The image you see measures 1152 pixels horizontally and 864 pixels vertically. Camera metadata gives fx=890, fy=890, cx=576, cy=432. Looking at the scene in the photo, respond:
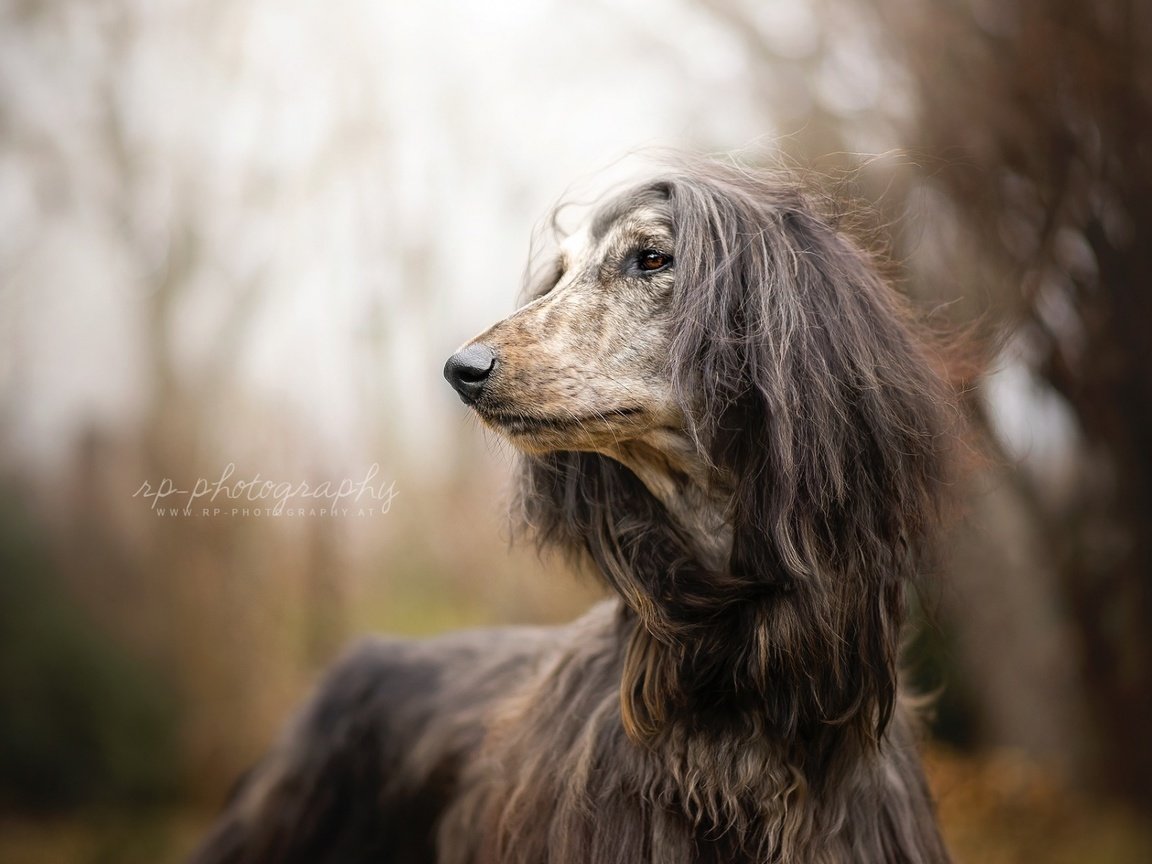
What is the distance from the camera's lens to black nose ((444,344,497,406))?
1.29 meters

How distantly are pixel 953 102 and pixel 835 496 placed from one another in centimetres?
219

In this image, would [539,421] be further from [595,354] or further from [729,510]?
[729,510]

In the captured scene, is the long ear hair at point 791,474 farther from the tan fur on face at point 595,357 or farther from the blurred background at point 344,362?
the blurred background at point 344,362

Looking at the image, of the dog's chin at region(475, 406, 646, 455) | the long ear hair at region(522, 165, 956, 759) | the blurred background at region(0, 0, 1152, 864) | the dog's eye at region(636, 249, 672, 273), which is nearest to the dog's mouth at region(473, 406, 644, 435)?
the dog's chin at region(475, 406, 646, 455)

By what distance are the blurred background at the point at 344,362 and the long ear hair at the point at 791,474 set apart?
172 centimetres

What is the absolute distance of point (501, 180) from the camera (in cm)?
346

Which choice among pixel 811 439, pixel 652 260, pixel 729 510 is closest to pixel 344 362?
pixel 652 260

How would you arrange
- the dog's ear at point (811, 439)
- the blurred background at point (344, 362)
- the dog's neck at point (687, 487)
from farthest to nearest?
the blurred background at point (344, 362) < the dog's neck at point (687, 487) < the dog's ear at point (811, 439)

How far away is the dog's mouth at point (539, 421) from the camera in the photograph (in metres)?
1.31

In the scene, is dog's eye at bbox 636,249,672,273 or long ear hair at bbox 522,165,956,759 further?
dog's eye at bbox 636,249,672,273

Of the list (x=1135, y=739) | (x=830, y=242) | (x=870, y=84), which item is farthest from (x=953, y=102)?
(x=1135, y=739)

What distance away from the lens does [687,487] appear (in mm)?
1409

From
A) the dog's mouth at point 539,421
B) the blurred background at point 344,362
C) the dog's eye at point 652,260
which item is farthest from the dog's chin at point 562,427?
the blurred background at point 344,362

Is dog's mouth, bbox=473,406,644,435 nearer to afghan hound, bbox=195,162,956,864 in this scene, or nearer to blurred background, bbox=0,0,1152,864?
afghan hound, bbox=195,162,956,864
